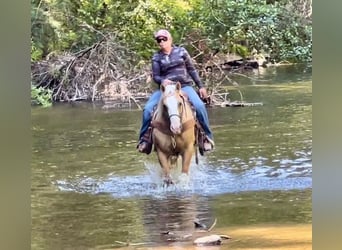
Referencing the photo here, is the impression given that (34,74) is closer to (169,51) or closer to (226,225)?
(169,51)

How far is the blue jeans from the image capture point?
3.23m

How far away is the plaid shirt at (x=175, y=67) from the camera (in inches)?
127

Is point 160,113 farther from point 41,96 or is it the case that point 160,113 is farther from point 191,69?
point 41,96

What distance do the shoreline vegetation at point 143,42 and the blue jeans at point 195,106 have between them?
2.2 inches

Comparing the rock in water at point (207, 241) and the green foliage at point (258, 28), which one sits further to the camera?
the green foliage at point (258, 28)

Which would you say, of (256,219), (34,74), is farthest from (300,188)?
(34,74)

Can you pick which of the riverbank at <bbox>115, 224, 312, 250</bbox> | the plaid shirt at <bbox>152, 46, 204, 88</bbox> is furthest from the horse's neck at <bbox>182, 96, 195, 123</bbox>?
the riverbank at <bbox>115, 224, 312, 250</bbox>

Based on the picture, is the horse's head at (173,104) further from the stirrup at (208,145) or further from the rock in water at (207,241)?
the rock in water at (207,241)

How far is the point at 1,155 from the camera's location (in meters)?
3.01

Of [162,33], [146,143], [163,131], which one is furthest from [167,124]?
[162,33]

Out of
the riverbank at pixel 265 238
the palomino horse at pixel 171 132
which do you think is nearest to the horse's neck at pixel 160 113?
the palomino horse at pixel 171 132

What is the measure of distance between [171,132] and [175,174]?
0.26m

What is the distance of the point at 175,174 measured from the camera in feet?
10.6

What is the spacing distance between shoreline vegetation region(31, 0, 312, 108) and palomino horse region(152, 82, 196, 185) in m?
0.13
